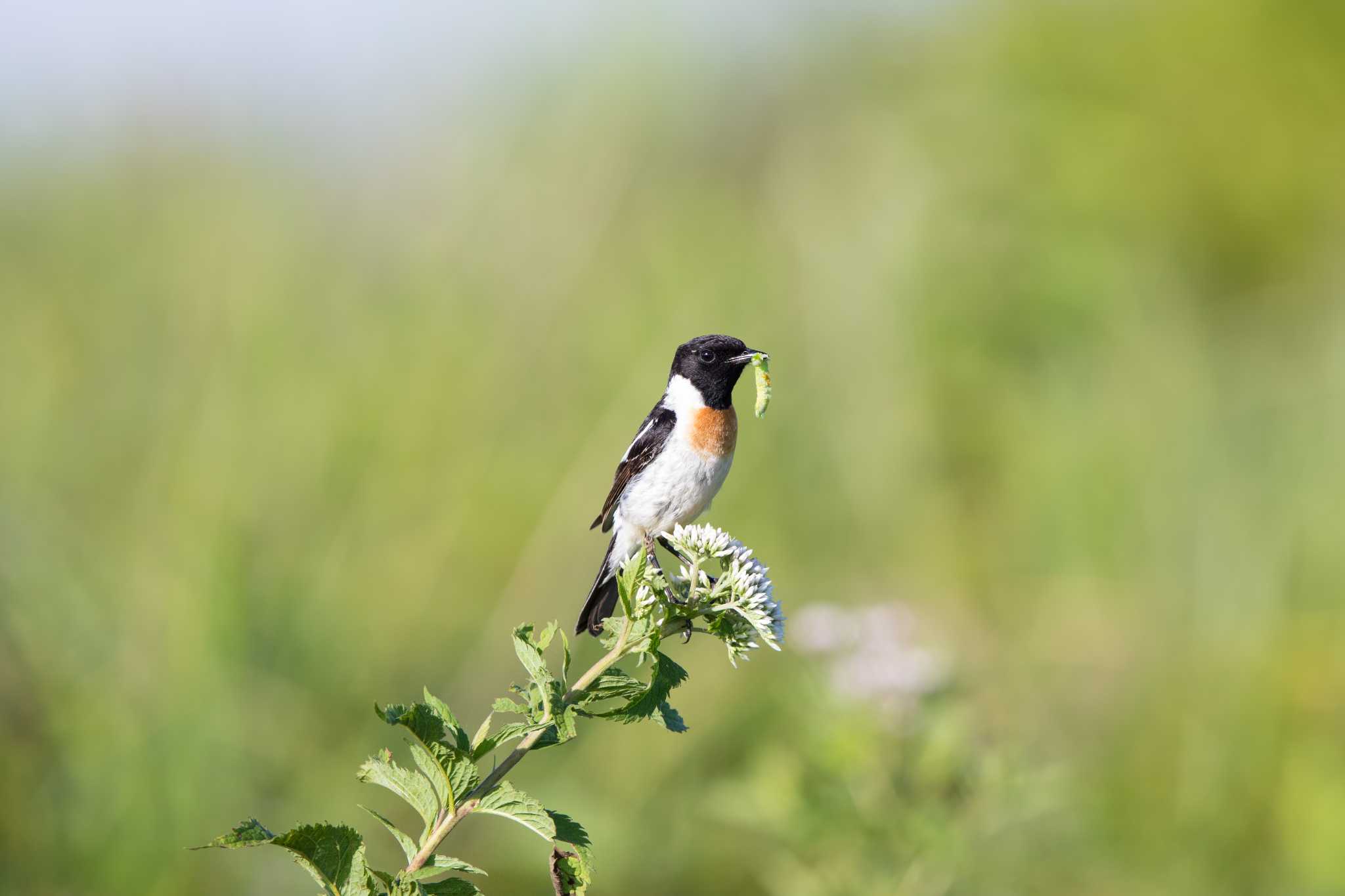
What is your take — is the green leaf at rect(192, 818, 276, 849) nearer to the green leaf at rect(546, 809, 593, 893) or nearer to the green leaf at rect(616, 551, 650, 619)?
the green leaf at rect(546, 809, 593, 893)

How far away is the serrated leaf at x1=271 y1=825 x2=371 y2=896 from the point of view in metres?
0.99

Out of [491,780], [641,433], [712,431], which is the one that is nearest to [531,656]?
[491,780]

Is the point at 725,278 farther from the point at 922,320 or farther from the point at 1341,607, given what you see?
the point at 1341,607

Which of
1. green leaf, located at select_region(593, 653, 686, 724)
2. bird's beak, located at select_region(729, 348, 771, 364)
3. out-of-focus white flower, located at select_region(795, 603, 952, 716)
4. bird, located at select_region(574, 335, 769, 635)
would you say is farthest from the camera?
out-of-focus white flower, located at select_region(795, 603, 952, 716)

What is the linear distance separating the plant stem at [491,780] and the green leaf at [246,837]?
0.13m

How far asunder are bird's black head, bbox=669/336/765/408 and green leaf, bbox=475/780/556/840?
1241 mm

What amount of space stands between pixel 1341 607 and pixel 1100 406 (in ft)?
4.36

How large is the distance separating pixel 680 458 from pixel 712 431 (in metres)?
0.09

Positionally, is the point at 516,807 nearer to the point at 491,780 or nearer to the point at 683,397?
the point at 491,780

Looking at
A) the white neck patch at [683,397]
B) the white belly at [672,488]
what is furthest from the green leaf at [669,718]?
the white neck patch at [683,397]

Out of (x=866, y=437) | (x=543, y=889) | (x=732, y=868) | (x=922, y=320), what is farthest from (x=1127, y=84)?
(x=543, y=889)

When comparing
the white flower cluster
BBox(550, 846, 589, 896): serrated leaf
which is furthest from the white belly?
BBox(550, 846, 589, 896): serrated leaf

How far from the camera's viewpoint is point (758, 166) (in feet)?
18.9

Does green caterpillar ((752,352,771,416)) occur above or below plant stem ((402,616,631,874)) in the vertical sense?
above
